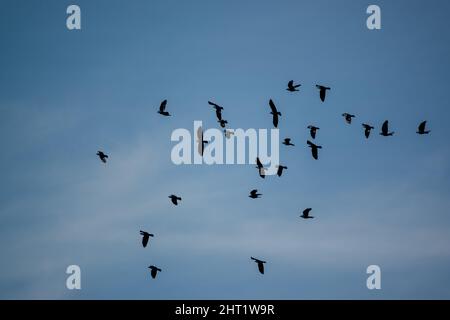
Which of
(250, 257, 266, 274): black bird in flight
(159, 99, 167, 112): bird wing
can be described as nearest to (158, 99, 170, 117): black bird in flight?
(159, 99, 167, 112): bird wing

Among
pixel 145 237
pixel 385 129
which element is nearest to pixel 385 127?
pixel 385 129

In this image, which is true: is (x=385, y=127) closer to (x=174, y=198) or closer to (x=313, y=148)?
(x=313, y=148)

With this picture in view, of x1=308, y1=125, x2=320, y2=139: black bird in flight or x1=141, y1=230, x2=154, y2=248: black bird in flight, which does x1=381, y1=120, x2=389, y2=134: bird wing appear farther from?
x1=141, y1=230, x2=154, y2=248: black bird in flight

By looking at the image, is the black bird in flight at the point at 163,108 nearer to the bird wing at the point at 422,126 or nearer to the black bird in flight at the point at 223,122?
the black bird in flight at the point at 223,122

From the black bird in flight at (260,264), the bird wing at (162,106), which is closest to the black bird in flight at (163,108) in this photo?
the bird wing at (162,106)

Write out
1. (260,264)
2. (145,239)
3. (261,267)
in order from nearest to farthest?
(145,239)
(261,267)
(260,264)

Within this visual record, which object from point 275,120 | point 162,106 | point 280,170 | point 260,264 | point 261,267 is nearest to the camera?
point 275,120

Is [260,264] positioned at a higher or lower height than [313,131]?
lower

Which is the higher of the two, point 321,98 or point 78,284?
point 321,98
